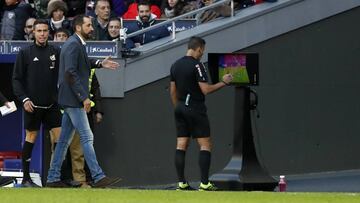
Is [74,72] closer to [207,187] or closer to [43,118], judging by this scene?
[43,118]

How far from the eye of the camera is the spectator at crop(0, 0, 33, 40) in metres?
20.7

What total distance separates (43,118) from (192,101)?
7.44 ft

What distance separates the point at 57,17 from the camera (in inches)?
806

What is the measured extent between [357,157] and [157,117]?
3.43 meters

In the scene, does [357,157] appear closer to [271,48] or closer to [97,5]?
[271,48]

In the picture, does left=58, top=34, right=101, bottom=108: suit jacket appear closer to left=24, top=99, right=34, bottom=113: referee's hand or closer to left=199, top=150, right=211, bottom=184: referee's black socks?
left=24, top=99, right=34, bottom=113: referee's hand

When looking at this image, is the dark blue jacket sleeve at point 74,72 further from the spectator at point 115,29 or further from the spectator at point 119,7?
the spectator at point 119,7

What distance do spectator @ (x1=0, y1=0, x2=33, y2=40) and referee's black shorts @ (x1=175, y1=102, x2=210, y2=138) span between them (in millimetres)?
4863

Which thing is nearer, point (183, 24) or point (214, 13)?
point (214, 13)

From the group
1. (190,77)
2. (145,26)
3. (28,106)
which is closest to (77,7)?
(145,26)

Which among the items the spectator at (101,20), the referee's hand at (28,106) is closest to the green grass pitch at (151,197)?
the referee's hand at (28,106)

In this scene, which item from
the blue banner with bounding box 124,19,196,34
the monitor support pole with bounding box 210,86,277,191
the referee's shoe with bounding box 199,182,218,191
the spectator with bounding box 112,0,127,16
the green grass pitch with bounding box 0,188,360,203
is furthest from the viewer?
the spectator with bounding box 112,0,127,16

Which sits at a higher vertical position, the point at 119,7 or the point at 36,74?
the point at 119,7

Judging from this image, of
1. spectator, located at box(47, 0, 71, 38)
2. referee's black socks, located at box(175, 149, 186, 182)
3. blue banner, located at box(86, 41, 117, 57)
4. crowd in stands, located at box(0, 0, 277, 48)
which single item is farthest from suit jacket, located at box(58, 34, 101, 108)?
spectator, located at box(47, 0, 71, 38)
